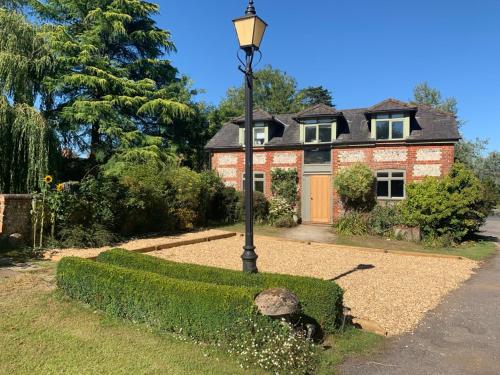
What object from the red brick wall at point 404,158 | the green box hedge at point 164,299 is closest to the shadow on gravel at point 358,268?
the green box hedge at point 164,299

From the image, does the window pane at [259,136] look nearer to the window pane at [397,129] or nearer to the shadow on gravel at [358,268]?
the window pane at [397,129]

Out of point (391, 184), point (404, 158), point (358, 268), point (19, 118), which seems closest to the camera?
point (358, 268)

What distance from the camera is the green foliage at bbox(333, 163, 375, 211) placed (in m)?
16.5

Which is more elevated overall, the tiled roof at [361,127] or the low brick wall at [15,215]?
the tiled roof at [361,127]

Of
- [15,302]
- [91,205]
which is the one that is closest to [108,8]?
[91,205]

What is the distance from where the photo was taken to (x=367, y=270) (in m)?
8.85

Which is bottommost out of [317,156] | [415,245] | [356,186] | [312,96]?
[415,245]

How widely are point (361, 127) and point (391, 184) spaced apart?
10.9 ft

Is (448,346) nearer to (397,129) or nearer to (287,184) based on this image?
(397,129)

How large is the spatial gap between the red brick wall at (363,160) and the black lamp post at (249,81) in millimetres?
13391

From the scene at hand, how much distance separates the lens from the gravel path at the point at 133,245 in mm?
8385

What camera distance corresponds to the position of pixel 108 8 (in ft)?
62.0

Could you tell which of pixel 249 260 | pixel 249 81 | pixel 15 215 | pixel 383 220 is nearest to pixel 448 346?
pixel 249 260

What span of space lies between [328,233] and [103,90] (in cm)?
1302
